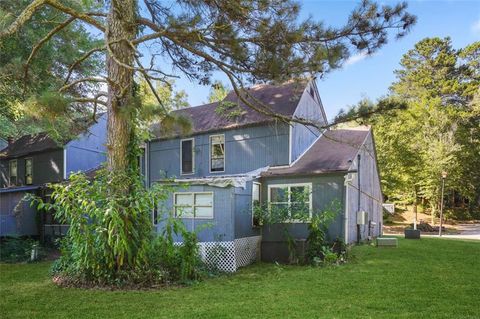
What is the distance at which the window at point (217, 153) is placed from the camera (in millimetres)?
14836

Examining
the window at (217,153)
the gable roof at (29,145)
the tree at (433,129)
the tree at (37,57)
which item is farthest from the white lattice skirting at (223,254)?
the tree at (433,129)

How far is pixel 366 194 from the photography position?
16141 mm

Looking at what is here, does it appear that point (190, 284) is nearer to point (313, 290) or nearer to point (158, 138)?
point (313, 290)

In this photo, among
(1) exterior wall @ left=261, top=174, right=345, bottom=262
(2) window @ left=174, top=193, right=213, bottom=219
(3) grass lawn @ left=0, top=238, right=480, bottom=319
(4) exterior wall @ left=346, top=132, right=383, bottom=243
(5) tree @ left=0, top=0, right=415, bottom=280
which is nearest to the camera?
(3) grass lawn @ left=0, top=238, right=480, bottom=319

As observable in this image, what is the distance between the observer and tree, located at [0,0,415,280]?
6996 millimetres

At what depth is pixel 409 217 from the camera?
103 feet

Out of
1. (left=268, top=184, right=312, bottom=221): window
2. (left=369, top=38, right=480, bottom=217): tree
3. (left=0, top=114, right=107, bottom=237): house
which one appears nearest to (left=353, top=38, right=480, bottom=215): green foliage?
(left=369, top=38, right=480, bottom=217): tree

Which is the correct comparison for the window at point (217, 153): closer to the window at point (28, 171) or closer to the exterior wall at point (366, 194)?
→ the exterior wall at point (366, 194)

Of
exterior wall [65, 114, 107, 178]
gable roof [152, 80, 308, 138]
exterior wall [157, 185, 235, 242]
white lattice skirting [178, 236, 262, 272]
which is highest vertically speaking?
gable roof [152, 80, 308, 138]

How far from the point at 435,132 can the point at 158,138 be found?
21847 millimetres

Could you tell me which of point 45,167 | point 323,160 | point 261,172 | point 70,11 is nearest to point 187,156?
point 261,172

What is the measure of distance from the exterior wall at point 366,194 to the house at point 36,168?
10.6m

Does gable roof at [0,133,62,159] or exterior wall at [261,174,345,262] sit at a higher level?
gable roof at [0,133,62,159]

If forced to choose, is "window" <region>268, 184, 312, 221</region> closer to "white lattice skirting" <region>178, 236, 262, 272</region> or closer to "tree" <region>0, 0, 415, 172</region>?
"white lattice skirting" <region>178, 236, 262, 272</region>
